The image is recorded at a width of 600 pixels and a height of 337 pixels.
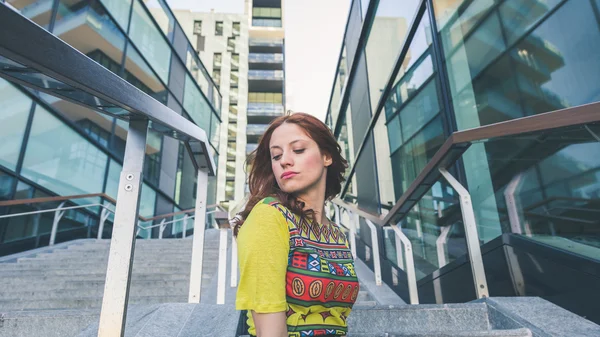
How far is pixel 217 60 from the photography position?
27609 millimetres

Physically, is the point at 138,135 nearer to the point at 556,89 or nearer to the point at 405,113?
the point at 556,89

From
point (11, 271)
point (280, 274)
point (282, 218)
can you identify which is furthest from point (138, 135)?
point (11, 271)

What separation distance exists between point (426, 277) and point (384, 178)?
2560 mm

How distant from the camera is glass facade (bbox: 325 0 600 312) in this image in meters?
1.85

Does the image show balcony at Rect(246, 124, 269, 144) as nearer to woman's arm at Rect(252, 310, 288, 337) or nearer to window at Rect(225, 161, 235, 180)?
window at Rect(225, 161, 235, 180)

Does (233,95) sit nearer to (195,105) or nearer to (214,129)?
(214,129)

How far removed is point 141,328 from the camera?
1.34 meters

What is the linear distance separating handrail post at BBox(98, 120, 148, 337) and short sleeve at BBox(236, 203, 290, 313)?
39 cm

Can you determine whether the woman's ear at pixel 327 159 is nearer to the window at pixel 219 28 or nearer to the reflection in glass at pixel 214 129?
the reflection in glass at pixel 214 129

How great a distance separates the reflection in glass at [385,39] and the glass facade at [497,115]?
0.09 meters

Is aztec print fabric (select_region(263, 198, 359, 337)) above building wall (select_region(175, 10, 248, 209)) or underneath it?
underneath

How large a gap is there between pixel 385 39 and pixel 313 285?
543 centimetres

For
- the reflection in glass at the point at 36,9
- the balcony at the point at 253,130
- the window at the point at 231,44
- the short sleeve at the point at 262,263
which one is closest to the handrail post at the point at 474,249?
the short sleeve at the point at 262,263

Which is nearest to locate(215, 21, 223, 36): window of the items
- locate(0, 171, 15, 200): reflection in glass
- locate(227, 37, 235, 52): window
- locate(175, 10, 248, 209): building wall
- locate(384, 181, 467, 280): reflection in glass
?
locate(175, 10, 248, 209): building wall
